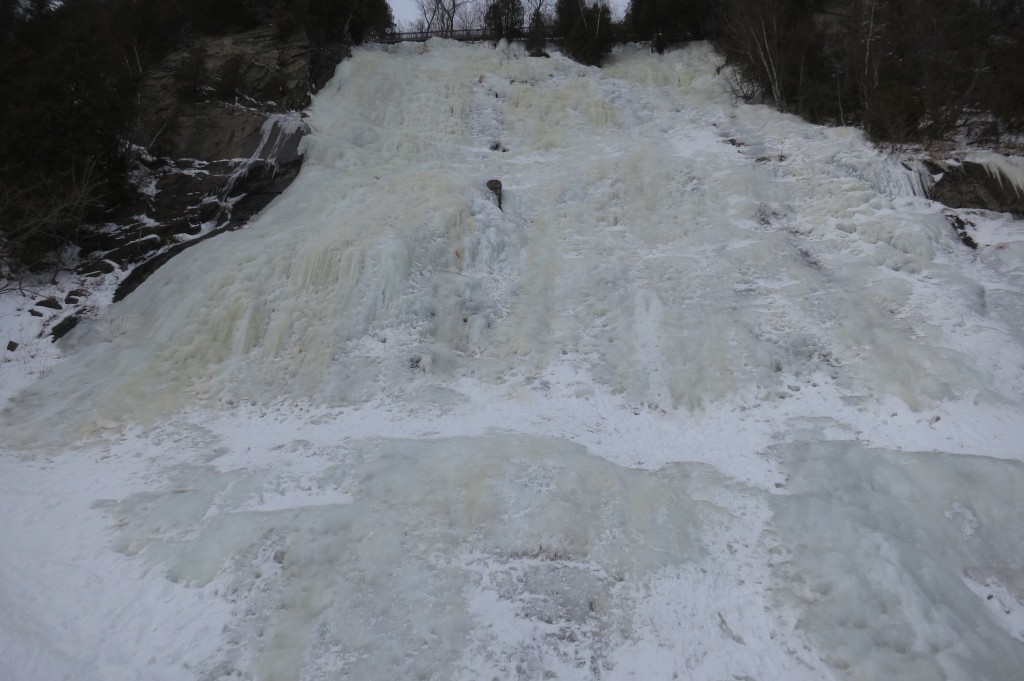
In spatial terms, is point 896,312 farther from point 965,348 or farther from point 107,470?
point 107,470

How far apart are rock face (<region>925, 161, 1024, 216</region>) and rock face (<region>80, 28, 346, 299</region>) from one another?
19.1 meters

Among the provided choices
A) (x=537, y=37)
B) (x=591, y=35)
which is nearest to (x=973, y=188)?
(x=591, y=35)

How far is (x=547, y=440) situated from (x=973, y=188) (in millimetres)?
13791

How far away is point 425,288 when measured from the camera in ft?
42.4

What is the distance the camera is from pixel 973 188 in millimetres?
13836

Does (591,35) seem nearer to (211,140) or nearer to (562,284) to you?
(211,140)

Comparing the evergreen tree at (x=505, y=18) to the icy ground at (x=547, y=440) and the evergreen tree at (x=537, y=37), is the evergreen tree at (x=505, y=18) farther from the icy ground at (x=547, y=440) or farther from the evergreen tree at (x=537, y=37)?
the icy ground at (x=547, y=440)

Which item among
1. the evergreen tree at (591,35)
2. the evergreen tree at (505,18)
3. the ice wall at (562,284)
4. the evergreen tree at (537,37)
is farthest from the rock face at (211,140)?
the evergreen tree at (591,35)

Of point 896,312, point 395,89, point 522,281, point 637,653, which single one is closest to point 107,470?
point 637,653

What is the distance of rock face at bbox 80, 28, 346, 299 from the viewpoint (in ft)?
51.2

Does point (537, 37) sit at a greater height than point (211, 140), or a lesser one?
greater

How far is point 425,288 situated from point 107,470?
712 centimetres

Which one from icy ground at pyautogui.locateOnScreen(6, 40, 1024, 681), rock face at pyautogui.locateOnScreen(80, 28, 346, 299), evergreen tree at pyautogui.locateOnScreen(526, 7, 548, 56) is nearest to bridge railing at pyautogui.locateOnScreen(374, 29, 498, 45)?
evergreen tree at pyautogui.locateOnScreen(526, 7, 548, 56)

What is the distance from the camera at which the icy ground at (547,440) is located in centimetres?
604
